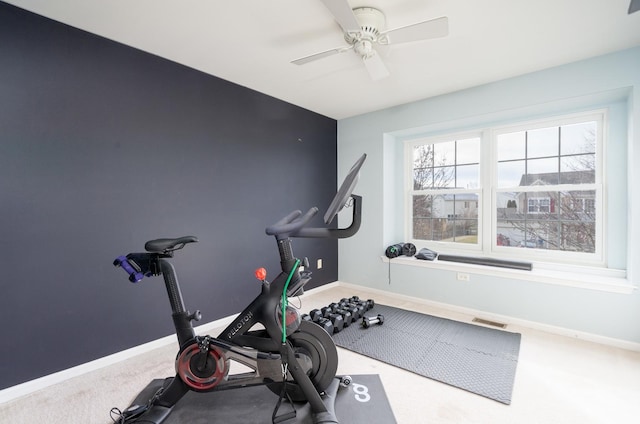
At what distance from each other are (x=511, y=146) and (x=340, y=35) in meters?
2.42

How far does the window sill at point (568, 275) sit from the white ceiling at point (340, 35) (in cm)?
201

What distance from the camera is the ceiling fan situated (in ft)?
5.65

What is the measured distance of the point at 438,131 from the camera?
3.83 metres

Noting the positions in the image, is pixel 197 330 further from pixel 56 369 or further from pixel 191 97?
pixel 191 97

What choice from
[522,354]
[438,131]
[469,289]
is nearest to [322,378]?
[522,354]

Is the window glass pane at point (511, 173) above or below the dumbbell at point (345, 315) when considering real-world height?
above

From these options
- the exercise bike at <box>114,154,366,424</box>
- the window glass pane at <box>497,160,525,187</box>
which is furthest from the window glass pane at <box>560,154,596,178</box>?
the exercise bike at <box>114,154,366,424</box>

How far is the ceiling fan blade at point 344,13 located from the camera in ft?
5.31

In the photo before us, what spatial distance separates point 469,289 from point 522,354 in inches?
37.2

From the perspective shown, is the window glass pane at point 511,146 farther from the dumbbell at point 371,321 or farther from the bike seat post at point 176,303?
the bike seat post at point 176,303

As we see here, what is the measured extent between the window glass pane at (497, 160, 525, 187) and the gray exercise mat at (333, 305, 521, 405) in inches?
65.3

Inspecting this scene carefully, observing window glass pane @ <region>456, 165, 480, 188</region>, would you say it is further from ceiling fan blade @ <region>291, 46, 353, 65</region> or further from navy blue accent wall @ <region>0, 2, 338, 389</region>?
navy blue accent wall @ <region>0, 2, 338, 389</region>

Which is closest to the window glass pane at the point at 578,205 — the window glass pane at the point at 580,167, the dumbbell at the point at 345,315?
the window glass pane at the point at 580,167

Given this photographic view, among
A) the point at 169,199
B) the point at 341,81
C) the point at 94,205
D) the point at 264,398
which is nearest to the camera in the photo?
the point at 264,398
